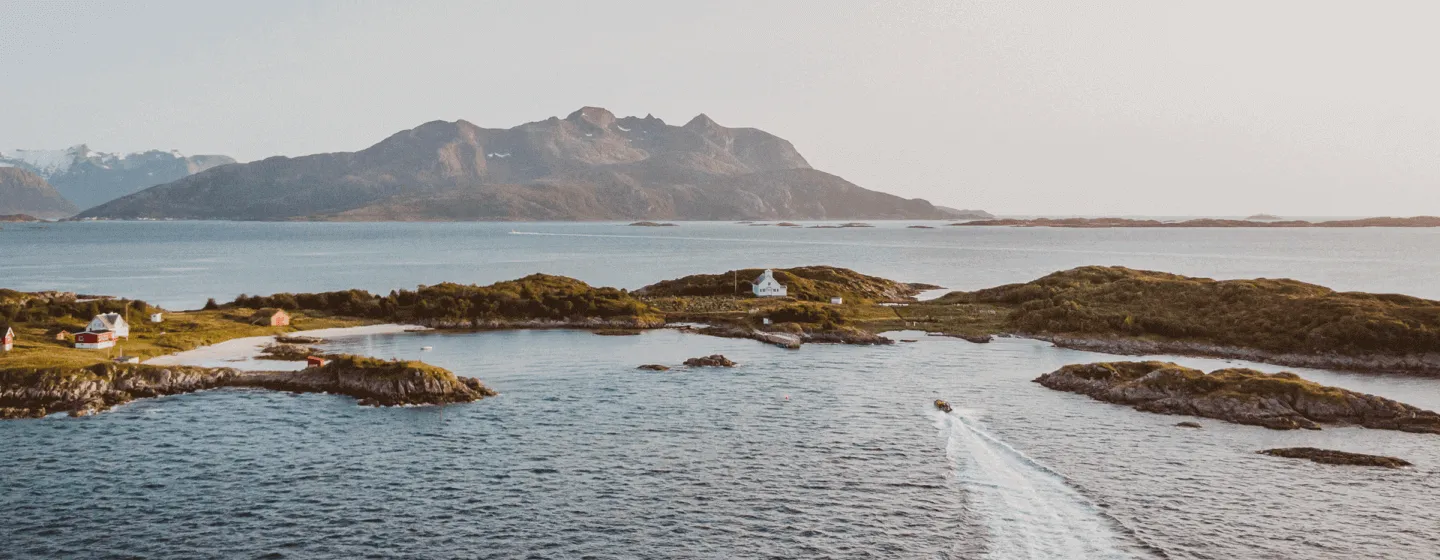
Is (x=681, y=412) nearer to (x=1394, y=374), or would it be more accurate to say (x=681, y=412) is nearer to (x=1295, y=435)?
(x=1295, y=435)

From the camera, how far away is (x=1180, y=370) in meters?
76.2

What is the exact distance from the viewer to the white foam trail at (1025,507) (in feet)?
141

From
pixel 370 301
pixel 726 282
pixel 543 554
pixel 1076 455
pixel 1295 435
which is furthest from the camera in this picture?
pixel 726 282

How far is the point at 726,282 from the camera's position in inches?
6206

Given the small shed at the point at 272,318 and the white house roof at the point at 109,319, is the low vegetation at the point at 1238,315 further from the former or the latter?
the white house roof at the point at 109,319

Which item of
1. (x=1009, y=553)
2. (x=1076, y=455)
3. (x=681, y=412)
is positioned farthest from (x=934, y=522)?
(x=681, y=412)

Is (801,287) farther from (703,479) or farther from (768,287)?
(703,479)

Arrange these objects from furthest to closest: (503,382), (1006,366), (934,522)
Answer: (1006,366)
(503,382)
(934,522)

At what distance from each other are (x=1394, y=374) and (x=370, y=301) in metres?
118

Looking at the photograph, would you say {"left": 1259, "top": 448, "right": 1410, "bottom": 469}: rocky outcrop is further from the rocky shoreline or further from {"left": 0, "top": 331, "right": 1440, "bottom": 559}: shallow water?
the rocky shoreline

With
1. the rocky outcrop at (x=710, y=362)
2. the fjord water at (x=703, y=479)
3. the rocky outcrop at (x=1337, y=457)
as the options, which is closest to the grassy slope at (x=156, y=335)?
the fjord water at (x=703, y=479)

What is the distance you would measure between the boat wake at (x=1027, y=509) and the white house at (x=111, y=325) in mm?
79448

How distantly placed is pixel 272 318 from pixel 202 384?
1459 inches

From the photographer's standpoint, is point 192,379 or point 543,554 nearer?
point 543,554
